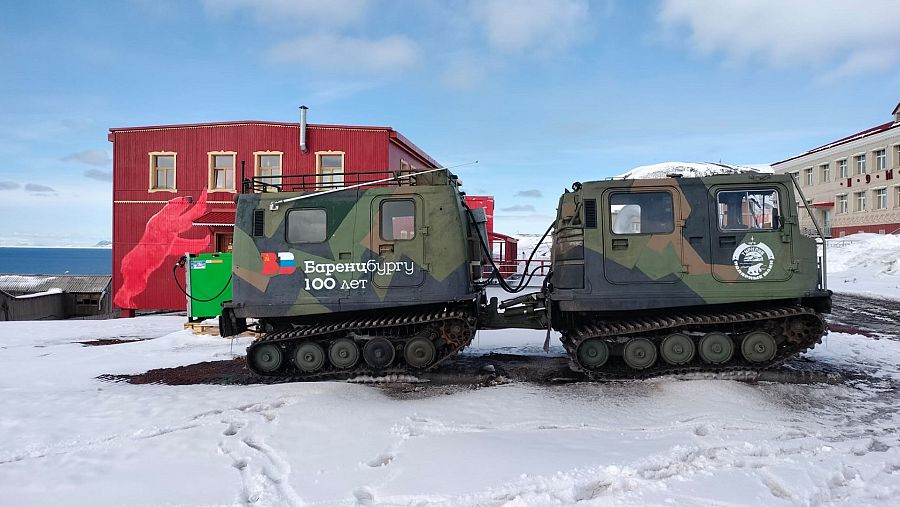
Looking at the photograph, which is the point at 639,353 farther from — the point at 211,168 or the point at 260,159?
the point at 211,168

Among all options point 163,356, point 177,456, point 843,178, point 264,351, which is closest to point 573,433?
point 177,456

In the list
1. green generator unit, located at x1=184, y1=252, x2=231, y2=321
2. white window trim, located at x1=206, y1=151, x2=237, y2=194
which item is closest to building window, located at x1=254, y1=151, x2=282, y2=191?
white window trim, located at x1=206, y1=151, x2=237, y2=194

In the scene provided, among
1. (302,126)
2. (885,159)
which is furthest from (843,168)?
(302,126)

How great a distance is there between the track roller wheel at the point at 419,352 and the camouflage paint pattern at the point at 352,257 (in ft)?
1.82

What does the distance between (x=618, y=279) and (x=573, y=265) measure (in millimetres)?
634

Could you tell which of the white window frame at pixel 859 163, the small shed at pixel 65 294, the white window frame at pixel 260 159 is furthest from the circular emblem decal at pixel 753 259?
the white window frame at pixel 859 163

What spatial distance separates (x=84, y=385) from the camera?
8.15 meters

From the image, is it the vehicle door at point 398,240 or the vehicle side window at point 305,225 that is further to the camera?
the vehicle side window at point 305,225

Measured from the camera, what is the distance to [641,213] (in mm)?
7672

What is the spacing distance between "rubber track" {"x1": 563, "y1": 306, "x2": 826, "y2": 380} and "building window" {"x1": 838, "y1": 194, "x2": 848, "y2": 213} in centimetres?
4600

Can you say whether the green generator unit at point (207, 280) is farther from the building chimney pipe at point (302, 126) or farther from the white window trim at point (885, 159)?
the white window trim at point (885, 159)

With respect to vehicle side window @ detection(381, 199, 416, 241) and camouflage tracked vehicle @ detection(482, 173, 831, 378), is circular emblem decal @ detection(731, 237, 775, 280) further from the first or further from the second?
vehicle side window @ detection(381, 199, 416, 241)

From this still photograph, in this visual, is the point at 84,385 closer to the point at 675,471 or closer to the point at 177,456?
the point at 177,456

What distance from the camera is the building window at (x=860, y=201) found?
4250 centimetres
